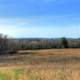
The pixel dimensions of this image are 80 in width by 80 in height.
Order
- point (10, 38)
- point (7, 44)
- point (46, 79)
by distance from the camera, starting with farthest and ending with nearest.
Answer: point (10, 38) → point (7, 44) → point (46, 79)

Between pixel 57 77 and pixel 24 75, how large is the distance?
220 cm

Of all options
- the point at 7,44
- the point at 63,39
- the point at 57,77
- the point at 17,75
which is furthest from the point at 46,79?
the point at 63,39

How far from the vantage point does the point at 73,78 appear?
59.6 ft

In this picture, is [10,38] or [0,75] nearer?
[0,75]

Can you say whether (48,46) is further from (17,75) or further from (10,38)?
(17,75)

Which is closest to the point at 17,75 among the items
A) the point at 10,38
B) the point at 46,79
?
the point at 46,79

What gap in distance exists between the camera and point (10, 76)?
1916 cm

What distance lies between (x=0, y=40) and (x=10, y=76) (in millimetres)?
54181

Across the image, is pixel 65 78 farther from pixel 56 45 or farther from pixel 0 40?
pixel 56 45

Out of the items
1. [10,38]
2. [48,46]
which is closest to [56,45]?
[48,46]

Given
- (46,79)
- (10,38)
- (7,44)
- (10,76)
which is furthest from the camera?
(10,38)

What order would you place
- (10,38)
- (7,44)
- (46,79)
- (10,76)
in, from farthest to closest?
(10,38), (7,44), (10,76), (46,79)

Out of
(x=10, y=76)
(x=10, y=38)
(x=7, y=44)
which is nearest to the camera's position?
(x=10, y=76)

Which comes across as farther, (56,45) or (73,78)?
(56,45)
